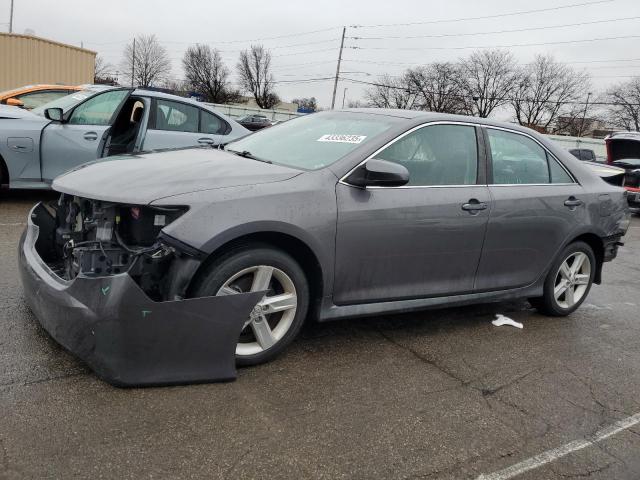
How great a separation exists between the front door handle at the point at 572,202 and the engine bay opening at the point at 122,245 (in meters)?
3.16

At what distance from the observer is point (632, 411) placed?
3326 millimetres

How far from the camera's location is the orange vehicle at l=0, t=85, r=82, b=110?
8950 mm

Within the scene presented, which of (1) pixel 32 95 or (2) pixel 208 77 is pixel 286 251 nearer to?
(1) pixel 32 95

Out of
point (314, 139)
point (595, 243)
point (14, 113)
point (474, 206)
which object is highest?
point (14, 113)

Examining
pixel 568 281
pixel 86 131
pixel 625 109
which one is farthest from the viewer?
pixel 625 109

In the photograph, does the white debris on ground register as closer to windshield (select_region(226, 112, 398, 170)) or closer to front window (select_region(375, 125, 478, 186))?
front window (select_region(375, 125, 478, 186))

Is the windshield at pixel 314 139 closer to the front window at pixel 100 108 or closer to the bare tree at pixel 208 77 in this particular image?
the front window at pixel 100 108

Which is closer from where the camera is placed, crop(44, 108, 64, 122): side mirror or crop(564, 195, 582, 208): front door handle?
crop(564, 195, 582, 208): front door handle

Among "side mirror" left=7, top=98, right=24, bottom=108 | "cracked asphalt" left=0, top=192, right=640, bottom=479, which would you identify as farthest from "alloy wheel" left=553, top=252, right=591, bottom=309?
"side mirror" left=7, top=98, right=24, bottom=108

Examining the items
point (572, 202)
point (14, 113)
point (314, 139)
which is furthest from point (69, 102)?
point (572, 202)

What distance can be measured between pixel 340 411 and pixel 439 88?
71.3 m

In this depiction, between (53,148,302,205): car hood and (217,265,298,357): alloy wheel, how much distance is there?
52 centimetres

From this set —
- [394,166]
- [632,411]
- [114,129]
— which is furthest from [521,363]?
[114,129]

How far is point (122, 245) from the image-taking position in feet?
10.1
